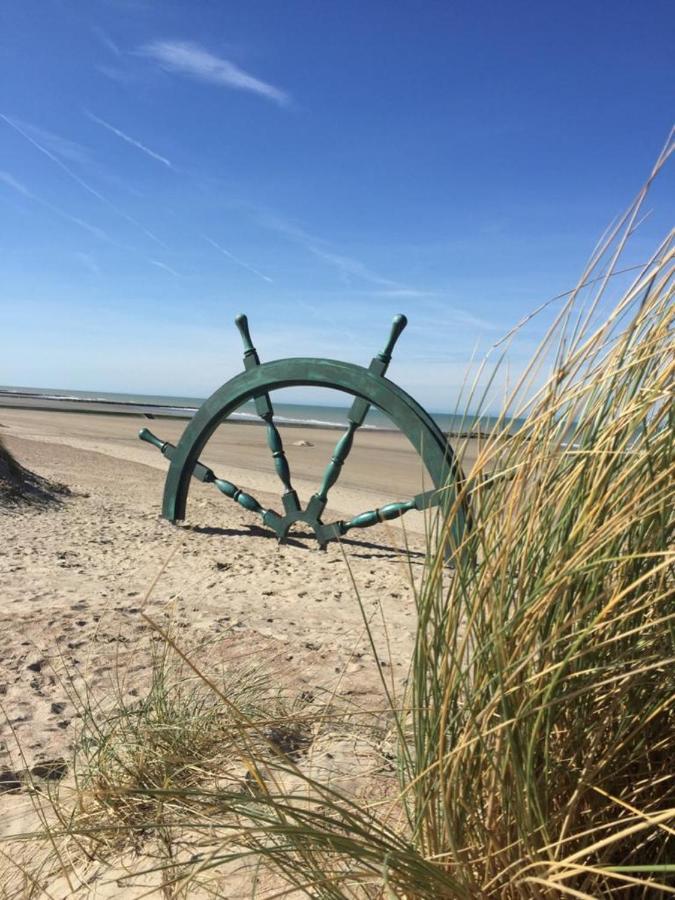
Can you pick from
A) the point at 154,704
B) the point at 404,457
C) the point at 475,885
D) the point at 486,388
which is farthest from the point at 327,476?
the point at 404,457

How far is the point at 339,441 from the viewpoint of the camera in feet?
18.2

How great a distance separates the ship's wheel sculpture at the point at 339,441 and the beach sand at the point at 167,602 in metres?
0.28

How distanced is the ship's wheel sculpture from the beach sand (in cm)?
28

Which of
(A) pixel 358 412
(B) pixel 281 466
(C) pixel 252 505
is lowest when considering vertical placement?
(C) pixel 252 505

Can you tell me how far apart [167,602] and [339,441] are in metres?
2.00

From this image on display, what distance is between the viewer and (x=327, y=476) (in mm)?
5586

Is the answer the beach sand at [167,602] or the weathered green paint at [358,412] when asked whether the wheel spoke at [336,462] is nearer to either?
the weathered green paint at [358,412]

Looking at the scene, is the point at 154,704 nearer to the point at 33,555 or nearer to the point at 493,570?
the point at 493,570

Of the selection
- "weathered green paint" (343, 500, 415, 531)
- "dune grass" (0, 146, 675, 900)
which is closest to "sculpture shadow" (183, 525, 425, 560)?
"weathered green paint" (343, 500, 415, 531)

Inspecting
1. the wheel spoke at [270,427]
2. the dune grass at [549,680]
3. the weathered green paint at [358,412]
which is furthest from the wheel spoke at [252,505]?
the dune grass at [549,680]

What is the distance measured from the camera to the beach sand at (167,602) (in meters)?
2.76

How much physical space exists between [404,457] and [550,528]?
19.1 metres

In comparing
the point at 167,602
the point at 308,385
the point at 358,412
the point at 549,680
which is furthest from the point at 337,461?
the point at 549,680

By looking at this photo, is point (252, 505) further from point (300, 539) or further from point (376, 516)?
point (376, 516)
